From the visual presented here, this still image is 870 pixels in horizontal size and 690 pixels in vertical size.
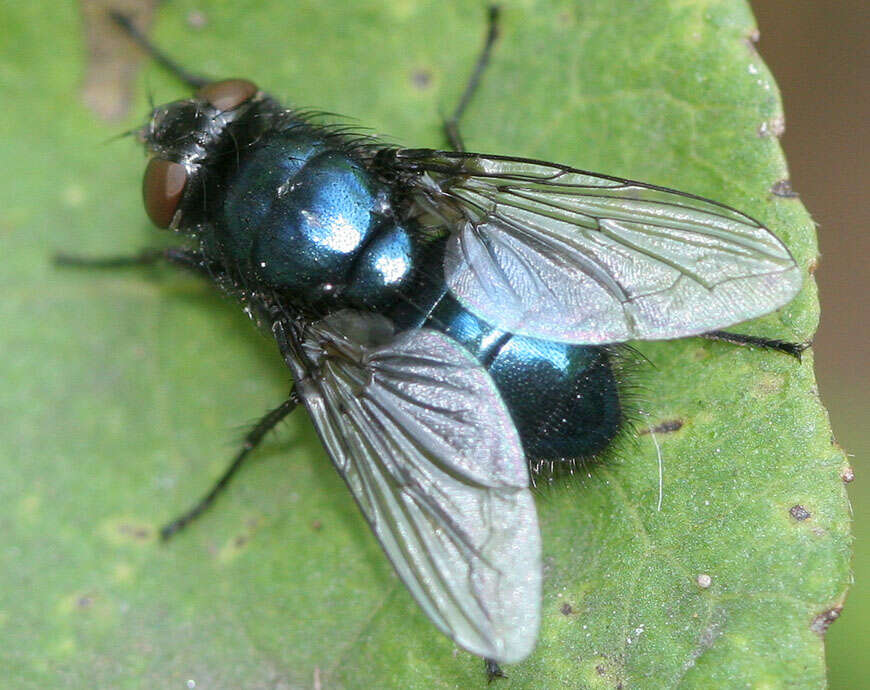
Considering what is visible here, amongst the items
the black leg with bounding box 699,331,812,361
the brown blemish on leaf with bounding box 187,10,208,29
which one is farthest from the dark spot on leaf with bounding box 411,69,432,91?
the black leg with bounding box 699,331,812,361

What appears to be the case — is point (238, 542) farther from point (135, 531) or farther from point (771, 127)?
point (771, 127)

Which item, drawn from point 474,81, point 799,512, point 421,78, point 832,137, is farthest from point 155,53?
point 832,137

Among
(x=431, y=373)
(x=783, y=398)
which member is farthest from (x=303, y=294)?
(x=783, y=398)

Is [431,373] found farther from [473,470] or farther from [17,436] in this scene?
[17,436]

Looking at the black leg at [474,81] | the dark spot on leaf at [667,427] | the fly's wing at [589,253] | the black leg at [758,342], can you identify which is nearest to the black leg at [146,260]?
→ the fly's wing at [589,253]

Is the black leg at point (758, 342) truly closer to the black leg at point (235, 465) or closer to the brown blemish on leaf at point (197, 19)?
the black leg at point (235, 465)

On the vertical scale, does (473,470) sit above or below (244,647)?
above

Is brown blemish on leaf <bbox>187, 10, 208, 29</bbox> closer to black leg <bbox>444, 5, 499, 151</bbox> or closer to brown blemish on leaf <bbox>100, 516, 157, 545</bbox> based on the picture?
black leg <bbox>444, 5, 499, 151</bbox>
